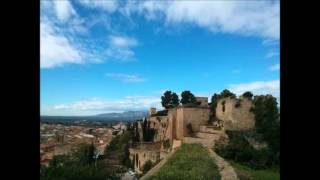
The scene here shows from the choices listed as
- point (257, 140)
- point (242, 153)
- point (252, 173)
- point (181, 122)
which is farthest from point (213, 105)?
point (252, 173)

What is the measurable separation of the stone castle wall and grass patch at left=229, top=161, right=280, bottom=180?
1.25 m

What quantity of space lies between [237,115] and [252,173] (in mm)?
1884

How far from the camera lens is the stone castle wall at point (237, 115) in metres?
13.6

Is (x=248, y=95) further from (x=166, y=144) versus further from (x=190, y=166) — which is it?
(x=166, y=144)

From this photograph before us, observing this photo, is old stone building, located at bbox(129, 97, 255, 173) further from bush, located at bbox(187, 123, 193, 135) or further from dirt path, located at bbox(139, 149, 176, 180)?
dirt path, located at bbox(139, 149, 176, 180)

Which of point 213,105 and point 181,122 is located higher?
point 213,105

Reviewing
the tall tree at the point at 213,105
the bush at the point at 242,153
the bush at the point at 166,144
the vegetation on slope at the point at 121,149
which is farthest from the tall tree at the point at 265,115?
the vegetation on slope at the point at 121,149

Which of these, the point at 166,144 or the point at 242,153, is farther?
the point at 166,144

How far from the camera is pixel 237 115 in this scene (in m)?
13.7

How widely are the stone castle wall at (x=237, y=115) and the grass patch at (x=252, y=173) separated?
1246mm

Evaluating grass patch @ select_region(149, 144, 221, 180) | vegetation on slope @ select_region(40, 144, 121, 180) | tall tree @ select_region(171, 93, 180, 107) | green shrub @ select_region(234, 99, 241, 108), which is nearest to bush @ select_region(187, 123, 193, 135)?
grass patch @ select_region(149, 144, 221, 180)

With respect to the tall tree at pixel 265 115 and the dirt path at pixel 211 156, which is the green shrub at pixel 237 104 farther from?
the dirt path at pixel 211 156
